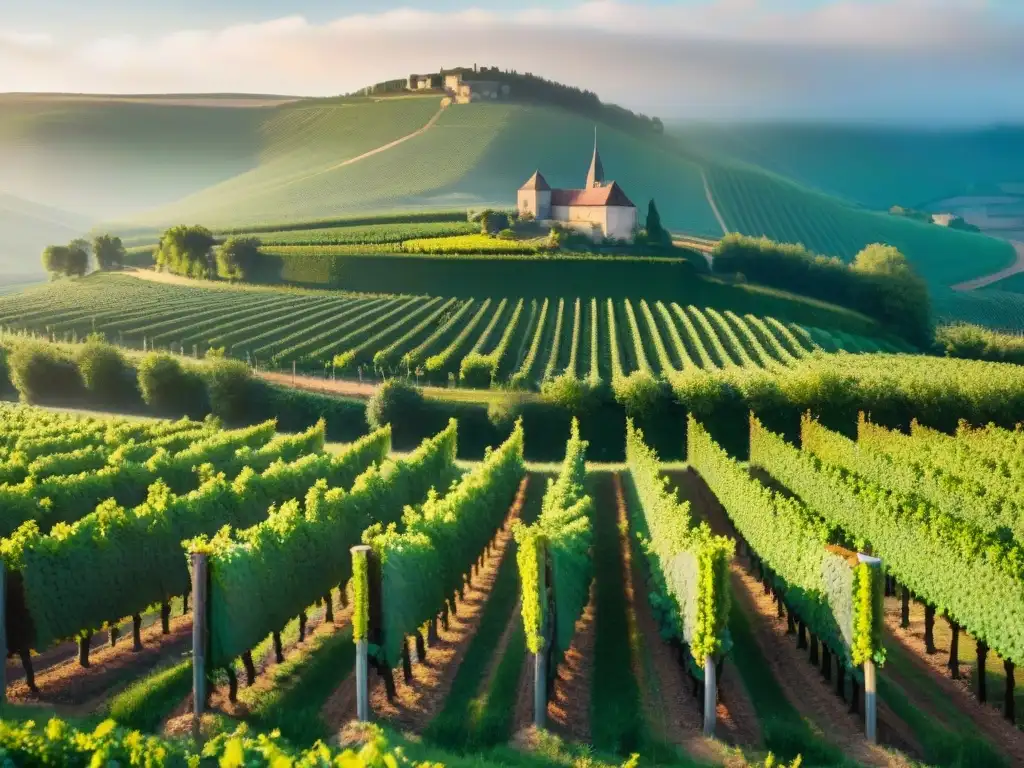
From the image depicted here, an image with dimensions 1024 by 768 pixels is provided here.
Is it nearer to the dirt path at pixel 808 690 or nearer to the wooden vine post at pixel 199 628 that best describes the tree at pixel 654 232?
the dirt path at pixel 808 690

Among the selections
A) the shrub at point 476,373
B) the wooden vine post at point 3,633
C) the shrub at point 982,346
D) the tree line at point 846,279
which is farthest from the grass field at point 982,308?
the wooden vine post at point 3,633

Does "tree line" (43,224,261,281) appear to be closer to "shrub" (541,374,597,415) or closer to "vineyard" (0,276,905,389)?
"vineyard" (0,276,905,389)

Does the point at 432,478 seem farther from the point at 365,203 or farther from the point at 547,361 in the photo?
the point at 365,203

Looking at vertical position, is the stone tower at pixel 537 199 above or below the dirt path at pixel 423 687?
above

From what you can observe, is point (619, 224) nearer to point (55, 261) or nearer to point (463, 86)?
point (55, 261)

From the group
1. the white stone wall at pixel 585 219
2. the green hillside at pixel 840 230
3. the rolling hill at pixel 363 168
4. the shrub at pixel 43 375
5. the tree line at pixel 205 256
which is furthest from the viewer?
the green hillside at pixel 840 230

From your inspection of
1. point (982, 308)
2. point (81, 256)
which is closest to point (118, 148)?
point (81, 256)

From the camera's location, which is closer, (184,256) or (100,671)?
(100,671)
